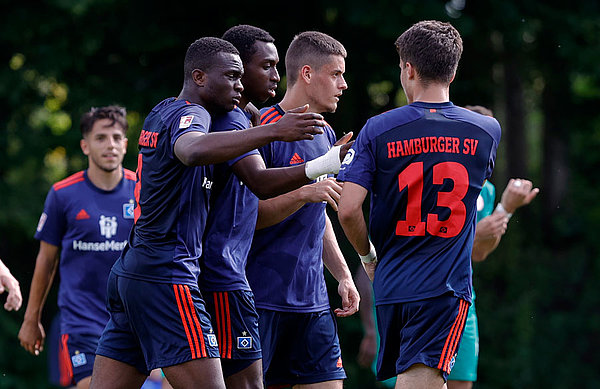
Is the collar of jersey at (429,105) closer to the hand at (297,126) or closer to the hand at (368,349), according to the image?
the hand at (297,126)

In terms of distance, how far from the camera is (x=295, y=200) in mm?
5238

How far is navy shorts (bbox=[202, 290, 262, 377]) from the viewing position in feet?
16.2

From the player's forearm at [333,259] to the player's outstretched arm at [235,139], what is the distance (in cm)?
156

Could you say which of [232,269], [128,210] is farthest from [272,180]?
[128,210]

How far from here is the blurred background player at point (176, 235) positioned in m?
4.40

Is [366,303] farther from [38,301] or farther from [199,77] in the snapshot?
[199,77]

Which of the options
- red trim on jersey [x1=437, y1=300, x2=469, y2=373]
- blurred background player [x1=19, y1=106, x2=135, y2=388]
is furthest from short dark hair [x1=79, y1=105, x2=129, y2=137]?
red trim on jersey [x1=437, y1=300, x2=469, y2=373]

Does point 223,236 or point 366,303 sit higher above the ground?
point 223,236

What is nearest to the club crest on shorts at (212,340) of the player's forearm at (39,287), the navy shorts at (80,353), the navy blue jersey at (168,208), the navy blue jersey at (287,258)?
the navy blue jersey at (168,208)

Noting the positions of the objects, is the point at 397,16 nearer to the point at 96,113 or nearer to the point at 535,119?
the point at 96,113

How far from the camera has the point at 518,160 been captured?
55.7 feet

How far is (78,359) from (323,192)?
10.3ft

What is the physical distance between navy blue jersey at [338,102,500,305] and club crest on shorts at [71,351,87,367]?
10.7 ft

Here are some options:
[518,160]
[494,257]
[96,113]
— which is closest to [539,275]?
[494,257]
